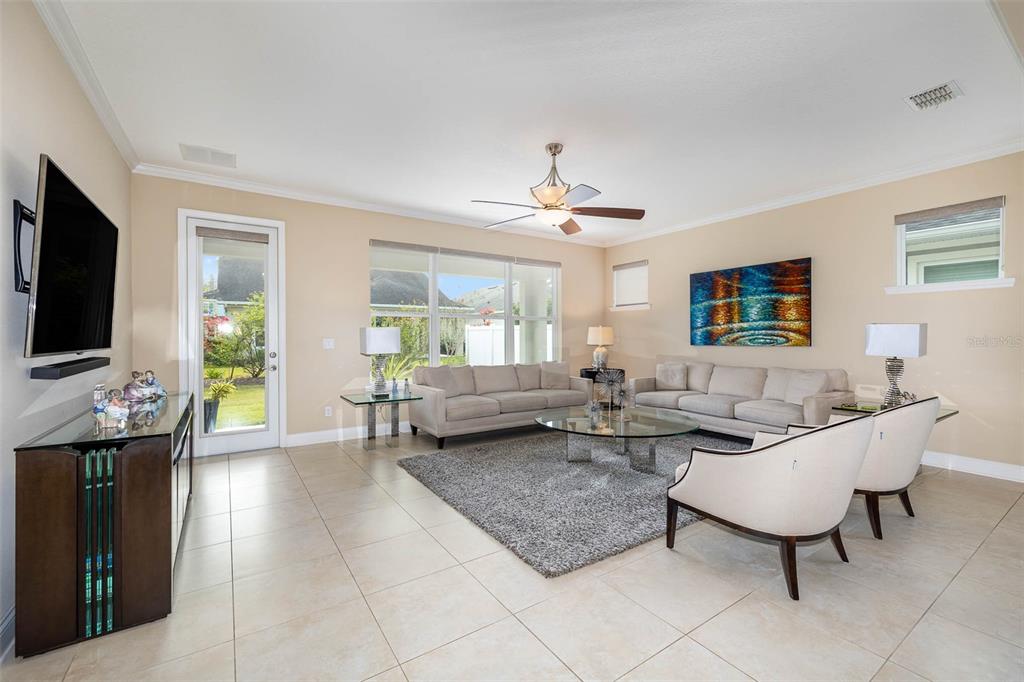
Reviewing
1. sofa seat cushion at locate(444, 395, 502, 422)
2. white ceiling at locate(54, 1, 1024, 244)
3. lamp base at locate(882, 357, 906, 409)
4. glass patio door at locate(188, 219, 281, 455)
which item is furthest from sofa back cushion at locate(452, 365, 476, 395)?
lamp base at locate(882, 357, 906, 409)

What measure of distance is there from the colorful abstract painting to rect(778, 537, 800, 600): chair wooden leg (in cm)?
366

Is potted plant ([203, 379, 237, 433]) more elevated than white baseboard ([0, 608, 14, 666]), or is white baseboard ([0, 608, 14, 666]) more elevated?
potted plant ([203, 379, 237, 433])

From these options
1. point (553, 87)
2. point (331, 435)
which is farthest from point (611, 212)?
point (331, 435)

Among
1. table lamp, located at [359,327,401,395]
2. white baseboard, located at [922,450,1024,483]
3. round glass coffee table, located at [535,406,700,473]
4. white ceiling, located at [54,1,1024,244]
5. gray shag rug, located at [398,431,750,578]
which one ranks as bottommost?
gray shag rug, located at [398,431,750,578]

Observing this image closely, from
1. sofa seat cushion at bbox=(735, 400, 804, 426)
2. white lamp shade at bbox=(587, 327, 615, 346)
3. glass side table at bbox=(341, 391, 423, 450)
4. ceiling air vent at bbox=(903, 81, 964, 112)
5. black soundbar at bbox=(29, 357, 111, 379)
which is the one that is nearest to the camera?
black soundbar at bbox=(29, 357, 111, 379)

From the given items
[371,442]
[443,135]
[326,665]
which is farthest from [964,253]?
[371,442]

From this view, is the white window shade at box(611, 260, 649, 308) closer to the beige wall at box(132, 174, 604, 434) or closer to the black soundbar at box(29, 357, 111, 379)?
the beige wall at box(132, 174, 604, 434)

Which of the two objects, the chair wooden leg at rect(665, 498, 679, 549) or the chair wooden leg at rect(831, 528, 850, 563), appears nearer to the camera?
the chair wooden leg at rect(831, 528, 850, 563)

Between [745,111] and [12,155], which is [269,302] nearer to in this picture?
[12,155]

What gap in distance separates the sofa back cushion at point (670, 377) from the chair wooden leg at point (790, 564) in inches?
154

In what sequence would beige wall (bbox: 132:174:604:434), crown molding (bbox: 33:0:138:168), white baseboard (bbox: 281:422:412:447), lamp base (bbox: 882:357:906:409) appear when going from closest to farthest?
1. crown molding (bbox: 33:0:138:168)
2. lamp base (bbox: 882:357:906:409)
3. beige wall (bbox: 132:174:604:434)
4. white baseboard (bbox: 281:422:412:447)

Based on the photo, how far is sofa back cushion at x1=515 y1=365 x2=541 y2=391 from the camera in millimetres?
5961

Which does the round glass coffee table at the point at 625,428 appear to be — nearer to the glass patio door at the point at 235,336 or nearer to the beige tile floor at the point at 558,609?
the beige tile floor at the point at 558,609

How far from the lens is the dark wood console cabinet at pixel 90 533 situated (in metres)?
1.75
